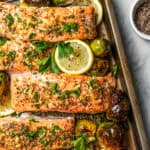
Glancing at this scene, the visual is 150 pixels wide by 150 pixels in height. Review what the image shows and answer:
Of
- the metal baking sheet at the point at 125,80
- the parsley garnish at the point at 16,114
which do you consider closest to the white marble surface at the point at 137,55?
the metal baking sheet at the point at 125,80

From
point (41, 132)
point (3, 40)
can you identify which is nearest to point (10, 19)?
point (3, 40)

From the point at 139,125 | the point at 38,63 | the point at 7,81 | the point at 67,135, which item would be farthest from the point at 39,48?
the point at 139,125

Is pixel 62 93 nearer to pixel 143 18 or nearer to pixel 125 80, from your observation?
pixel 125 80

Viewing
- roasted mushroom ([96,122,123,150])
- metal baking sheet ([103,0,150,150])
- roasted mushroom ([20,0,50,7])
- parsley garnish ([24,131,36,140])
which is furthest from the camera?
roasted mushroom ([20,0,50,7])

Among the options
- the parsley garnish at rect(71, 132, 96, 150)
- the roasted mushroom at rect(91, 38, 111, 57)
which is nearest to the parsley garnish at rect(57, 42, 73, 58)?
the roasted mushroom at rect(91, 38, 111, 57)

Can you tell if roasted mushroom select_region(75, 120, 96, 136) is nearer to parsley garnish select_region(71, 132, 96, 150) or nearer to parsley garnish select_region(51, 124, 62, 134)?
parsley garnish select_region(71, 132, 96, 150)

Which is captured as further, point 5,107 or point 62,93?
point 5,107

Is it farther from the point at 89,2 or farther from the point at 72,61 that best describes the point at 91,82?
the point at 89,2
